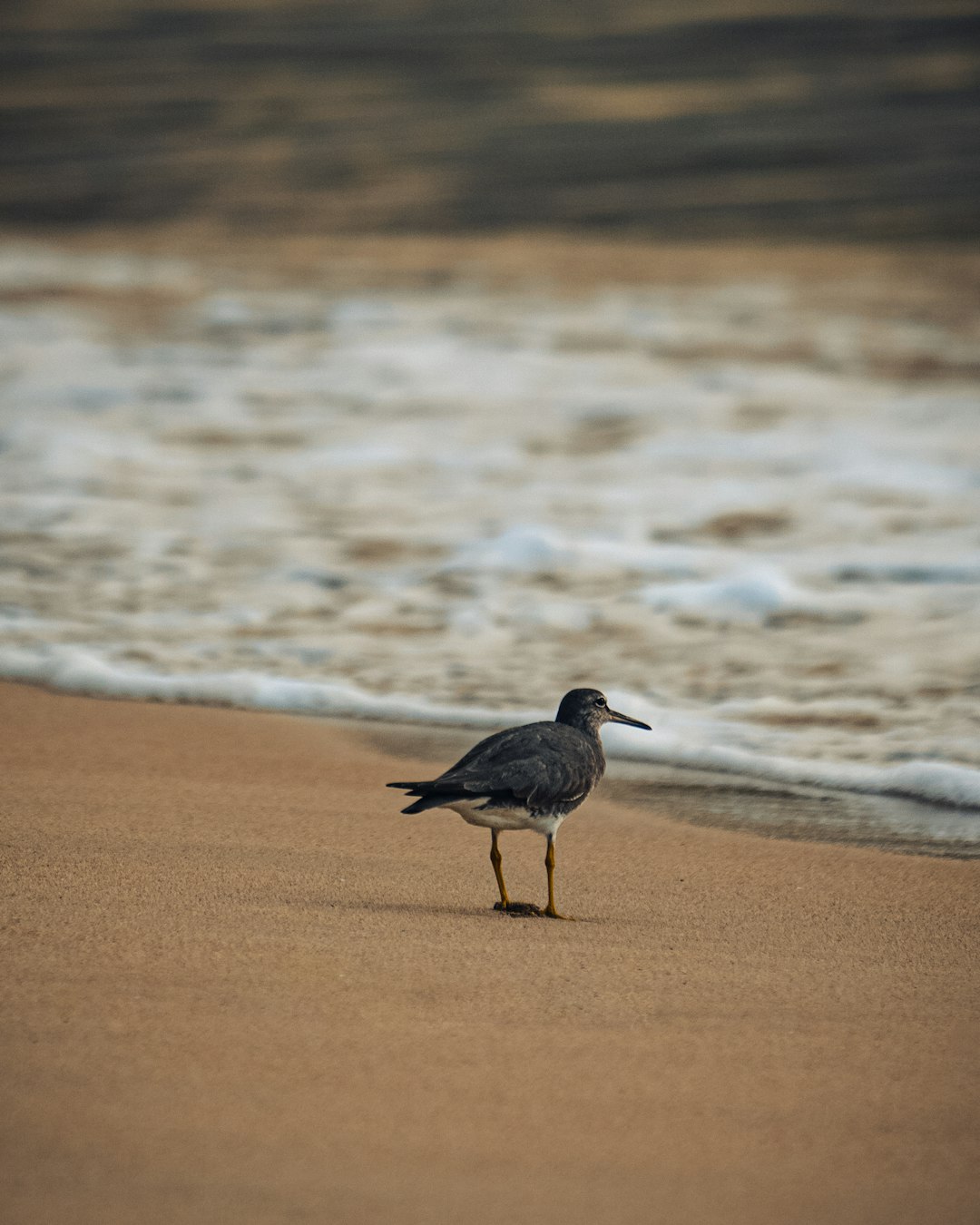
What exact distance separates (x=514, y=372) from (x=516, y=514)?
3.17m

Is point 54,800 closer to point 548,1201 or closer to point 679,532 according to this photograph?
point 548,1201

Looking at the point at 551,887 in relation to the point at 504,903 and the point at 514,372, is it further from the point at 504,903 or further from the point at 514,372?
the point at 514,372

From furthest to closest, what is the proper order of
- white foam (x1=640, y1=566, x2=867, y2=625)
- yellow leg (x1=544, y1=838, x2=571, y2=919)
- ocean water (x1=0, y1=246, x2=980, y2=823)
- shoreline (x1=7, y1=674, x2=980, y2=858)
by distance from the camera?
white foam (x1=640, y1=566, x2=867, y2=625) → ocean water (x1=0, y1=246, x2=980, y2=823) → shoreline (x1=7, y1=674, x2=980, y2=858) → yellow leg (x1=544, y1=838, x2=571, y2=919)

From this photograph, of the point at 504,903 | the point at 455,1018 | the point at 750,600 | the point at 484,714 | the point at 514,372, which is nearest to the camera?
the point at 455,1018

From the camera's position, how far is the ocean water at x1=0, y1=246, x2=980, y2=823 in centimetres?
552

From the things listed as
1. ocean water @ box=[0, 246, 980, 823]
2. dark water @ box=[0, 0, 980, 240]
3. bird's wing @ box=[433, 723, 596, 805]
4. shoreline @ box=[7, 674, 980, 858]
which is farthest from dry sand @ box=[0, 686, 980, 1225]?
dark water @ box=[0, 0, 980, 240]

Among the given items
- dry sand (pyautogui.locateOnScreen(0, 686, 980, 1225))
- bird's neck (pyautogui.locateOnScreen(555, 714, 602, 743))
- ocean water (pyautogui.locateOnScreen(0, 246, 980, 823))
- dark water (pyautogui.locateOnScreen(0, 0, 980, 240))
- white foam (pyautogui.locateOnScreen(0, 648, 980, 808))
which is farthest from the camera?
dark water (pyautogui.locateOnScreen(0, 0, 980, 240))

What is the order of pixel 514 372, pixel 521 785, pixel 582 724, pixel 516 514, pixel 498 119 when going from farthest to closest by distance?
pixel 498 119, pixel 514 372, pixel 516 514, pixel 582 724, pixel 521 785

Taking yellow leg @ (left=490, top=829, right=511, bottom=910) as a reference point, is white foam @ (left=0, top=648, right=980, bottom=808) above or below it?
above

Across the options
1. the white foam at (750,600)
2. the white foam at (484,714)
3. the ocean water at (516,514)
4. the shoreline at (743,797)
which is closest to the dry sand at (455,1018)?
the shoreline at (743,797)

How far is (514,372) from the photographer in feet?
35.4

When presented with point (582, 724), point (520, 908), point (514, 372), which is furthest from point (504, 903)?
point (514, 372)

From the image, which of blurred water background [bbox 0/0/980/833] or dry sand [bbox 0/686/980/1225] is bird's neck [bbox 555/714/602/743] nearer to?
dry sand [bbox 0/686/980/1225]

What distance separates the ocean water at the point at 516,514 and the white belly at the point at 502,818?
1253 millimetres
